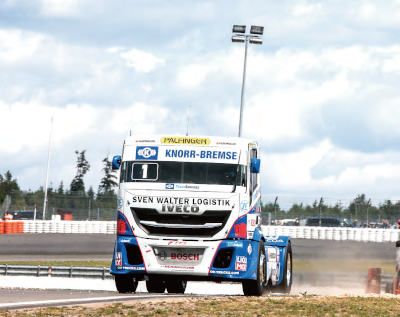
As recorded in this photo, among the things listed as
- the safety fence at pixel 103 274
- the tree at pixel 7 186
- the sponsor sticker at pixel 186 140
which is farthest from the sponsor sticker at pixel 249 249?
the tree at pixel 7 186

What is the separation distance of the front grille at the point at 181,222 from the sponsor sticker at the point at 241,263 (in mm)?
735

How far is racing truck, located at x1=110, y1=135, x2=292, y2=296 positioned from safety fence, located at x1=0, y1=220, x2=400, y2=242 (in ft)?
114

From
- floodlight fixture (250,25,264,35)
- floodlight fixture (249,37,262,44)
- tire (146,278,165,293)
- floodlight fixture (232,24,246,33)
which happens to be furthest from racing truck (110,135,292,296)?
floodlight fixture (250,25,264,35)

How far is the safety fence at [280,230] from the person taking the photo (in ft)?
197

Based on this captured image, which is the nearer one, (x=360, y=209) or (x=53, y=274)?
(x=53, y=274)

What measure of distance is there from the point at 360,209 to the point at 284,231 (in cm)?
416

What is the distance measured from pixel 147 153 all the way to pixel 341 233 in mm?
38288

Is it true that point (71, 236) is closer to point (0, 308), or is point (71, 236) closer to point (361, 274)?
point (361, 274)

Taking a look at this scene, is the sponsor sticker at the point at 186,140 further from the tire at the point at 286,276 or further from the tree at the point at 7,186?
the tree at the point at 7,186

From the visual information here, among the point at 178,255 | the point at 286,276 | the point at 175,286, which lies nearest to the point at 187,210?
the point at 178,255

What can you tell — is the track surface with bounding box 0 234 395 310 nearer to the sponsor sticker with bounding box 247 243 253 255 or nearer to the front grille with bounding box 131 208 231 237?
the sponsor sticker with bounding box 247 243 253 255

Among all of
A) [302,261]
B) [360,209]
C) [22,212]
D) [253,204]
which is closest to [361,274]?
[302,261]

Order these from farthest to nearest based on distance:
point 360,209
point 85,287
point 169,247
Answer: point 360,209 → point 85,287 → point 169,247

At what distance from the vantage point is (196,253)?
74.7 feet
